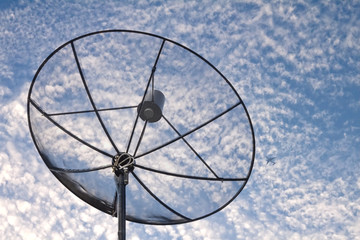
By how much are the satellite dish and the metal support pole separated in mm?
1520

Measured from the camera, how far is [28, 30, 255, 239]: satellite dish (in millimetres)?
7109

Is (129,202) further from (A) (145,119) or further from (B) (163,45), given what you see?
(B) (163,45)

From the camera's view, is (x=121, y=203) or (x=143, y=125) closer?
(x=121, y=203)

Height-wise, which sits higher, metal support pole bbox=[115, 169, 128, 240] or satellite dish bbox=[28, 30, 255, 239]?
satellite dish bbox=[28, 30, 255, 239]

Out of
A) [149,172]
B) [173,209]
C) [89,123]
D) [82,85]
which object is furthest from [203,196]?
[82,85]

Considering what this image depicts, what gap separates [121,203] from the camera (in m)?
4.92

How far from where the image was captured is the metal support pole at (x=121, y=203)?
459 cm

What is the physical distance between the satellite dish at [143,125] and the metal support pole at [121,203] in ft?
4.99

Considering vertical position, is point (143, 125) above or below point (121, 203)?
above

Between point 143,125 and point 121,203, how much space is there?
3317 millimetres

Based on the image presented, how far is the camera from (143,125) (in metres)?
8.05

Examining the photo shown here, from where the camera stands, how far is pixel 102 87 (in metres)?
7.94

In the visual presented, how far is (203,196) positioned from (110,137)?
2528 mm

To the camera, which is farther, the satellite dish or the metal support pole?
the satellite dish
